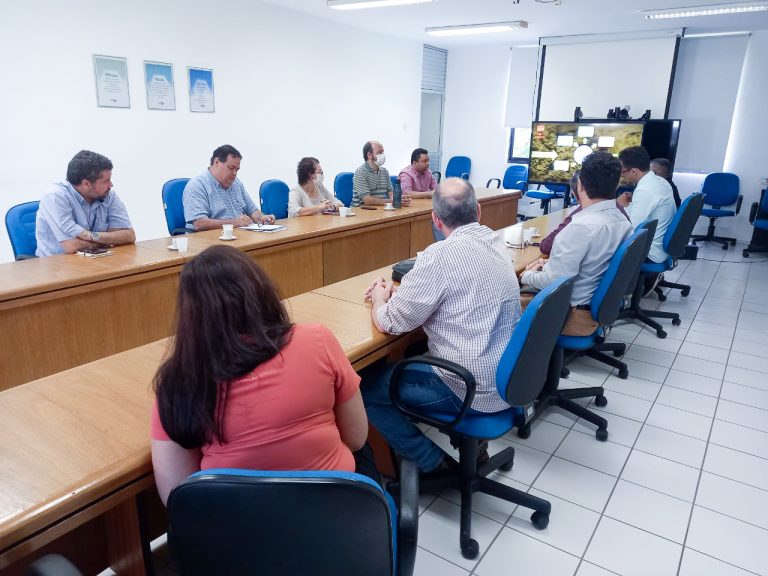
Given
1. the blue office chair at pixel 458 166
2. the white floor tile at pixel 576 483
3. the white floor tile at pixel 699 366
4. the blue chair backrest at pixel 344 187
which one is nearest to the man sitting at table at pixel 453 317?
the white floor tile at pixel 576 483

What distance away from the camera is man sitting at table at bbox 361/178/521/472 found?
5.48ft

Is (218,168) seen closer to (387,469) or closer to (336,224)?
(336,224)

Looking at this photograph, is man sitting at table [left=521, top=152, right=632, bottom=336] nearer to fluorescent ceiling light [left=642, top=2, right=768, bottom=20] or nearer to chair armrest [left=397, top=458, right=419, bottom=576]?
chair armrest [left=397, top=458, right=419, bottom=576]

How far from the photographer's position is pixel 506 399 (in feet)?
5.43

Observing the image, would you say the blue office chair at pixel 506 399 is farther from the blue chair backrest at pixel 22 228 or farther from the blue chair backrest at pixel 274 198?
the blue chair backrest at pixel 274 198

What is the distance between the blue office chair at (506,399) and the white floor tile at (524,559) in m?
0.07

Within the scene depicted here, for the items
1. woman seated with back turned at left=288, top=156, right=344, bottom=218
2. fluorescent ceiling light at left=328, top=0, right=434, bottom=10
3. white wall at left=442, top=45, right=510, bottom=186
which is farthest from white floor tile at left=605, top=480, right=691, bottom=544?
white wall at left=442, top=45, right=510, bottom=186

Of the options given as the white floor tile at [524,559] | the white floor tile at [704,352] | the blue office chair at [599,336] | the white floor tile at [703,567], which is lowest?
the white floor tile at [524,559]

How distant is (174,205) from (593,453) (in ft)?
10.1

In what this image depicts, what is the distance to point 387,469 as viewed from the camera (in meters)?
2.10

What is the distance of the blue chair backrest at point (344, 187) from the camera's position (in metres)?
5.31

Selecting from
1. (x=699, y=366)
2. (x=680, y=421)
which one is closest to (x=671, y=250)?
(x=699, y=366)

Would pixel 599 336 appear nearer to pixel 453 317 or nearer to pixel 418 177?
pixel 453 317

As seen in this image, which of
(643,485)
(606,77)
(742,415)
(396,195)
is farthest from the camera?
(606,77)
